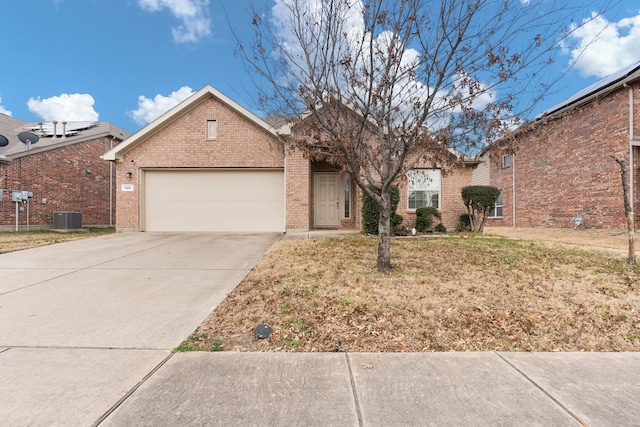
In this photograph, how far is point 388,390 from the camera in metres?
2.26

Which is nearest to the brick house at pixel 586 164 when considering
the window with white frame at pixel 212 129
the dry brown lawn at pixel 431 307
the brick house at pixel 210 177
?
the brick house at pixel 210 177

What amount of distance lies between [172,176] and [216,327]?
10304 mm

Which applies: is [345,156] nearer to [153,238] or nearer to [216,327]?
[216,327]

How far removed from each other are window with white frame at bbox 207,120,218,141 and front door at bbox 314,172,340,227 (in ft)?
13.9

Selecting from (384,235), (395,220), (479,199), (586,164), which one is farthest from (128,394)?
(586,164)

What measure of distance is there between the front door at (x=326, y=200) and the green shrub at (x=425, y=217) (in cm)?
318

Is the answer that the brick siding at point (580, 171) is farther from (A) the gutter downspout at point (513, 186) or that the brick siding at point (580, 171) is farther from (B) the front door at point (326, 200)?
(B) the front door at point (326, 200)

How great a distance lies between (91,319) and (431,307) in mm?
3990

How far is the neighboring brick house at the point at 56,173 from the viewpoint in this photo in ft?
45.6

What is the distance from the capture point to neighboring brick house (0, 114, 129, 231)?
13.9 m

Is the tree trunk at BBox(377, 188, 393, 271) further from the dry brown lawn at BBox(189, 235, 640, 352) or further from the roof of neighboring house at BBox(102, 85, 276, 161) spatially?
the roof of neighboring house at BBox(102, 85, 276, 161)

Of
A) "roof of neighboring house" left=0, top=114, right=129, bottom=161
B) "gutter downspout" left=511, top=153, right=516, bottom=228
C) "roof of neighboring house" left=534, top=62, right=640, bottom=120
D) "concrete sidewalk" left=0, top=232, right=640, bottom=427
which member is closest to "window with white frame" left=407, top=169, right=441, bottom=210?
"roof of neighboring house" left=534, top=62, right=640, bottom=120

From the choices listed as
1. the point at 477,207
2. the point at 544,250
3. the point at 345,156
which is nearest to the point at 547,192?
the point at 477,207

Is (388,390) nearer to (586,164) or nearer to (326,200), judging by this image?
(326,200)
